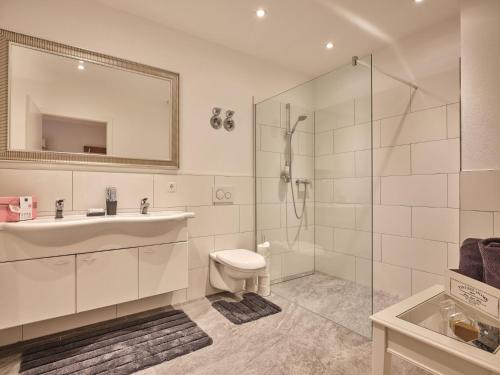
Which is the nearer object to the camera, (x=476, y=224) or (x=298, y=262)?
(x=476, y=224)

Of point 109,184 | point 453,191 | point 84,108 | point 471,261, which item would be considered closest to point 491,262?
point 471,261

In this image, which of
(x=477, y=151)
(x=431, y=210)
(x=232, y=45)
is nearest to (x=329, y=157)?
(x=431, y=210)

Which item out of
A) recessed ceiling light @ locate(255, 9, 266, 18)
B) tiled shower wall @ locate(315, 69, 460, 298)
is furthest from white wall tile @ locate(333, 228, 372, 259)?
recessed ceiling light @ locate(255, 9, 266, 18)

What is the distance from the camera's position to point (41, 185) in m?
1.81

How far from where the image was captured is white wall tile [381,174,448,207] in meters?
2.22

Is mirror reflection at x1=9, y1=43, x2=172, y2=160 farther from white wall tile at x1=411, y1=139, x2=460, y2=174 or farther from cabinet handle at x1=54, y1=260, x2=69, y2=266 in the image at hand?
white wall tile at x1=411, y1=139, x2=460, y2=174

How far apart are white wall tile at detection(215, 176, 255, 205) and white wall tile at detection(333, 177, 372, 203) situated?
0.85m

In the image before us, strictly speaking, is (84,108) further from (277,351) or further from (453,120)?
(453,120)

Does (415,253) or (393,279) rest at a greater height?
(415,253)

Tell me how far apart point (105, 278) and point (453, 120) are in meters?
2.89

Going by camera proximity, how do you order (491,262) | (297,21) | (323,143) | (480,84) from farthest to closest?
(323,143) → (297,21) → (480,84) → (491,262)

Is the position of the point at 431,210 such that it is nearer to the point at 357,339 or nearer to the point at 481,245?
the point at 357,339

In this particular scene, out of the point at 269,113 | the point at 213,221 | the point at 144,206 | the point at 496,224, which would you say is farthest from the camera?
the point at 269,113

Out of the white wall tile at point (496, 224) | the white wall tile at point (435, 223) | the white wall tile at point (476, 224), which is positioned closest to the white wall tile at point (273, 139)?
the white wall tile at point (435, 223)
